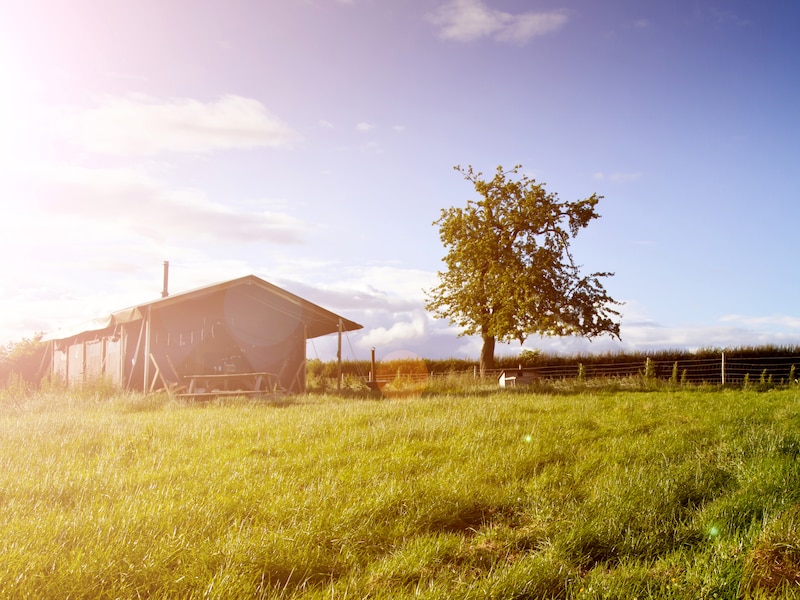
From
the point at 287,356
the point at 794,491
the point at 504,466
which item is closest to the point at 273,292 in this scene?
the point at 287,356

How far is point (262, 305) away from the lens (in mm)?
23609

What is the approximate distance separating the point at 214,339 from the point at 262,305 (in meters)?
2.29

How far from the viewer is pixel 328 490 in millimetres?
5539

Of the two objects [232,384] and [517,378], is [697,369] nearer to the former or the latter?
[517,378]

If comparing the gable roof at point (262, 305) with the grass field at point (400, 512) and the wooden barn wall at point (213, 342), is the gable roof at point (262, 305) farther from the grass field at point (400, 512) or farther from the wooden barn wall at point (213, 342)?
the grass field at point (400, 512)

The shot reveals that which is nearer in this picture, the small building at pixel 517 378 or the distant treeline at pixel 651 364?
the small building at pixel 517 378

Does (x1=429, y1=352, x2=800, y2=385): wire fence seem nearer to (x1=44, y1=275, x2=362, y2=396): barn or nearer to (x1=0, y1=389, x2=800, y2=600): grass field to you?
(x1=44, y1=275, x2=362, y2=396): barn

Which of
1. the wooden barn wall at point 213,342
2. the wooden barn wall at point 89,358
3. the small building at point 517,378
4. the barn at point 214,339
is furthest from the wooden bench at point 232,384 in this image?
the small building at point 517,378

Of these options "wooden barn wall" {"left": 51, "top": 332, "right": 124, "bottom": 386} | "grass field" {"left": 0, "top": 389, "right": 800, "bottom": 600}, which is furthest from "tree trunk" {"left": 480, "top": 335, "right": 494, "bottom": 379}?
"grass field" {"left": 0, "top": 389, "right": 800, "bottom": 600}

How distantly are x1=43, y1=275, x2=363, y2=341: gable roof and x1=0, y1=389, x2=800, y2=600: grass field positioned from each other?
10.9 meters

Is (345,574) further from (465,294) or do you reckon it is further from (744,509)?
(465,294)

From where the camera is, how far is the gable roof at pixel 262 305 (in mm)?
19828

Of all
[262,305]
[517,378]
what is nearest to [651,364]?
[517,378]

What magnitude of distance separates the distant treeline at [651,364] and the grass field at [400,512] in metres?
19.0
